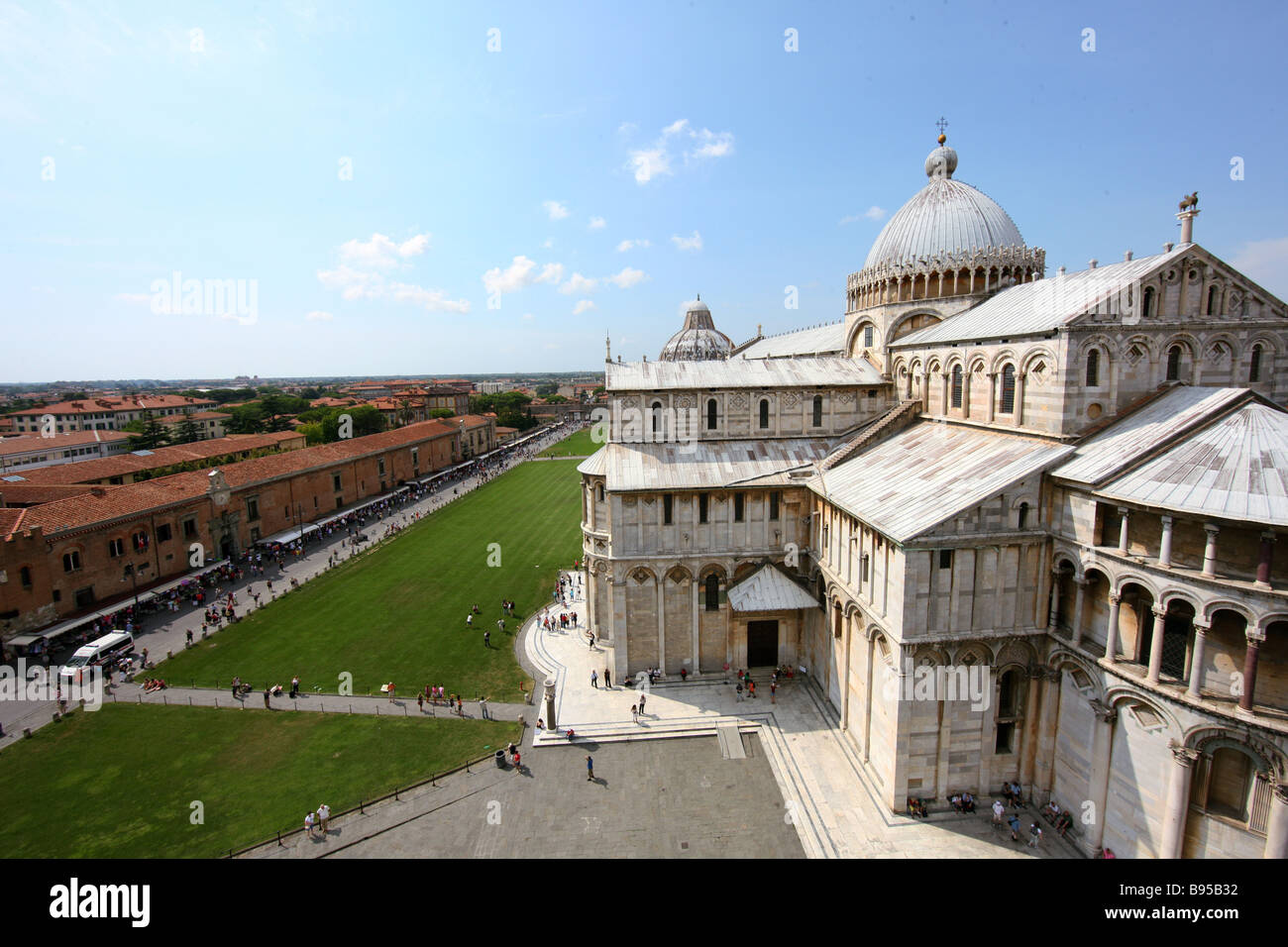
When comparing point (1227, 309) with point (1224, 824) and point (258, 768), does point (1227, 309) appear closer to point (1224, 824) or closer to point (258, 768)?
point (1224, 824)

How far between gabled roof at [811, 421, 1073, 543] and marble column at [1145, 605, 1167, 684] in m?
4.72

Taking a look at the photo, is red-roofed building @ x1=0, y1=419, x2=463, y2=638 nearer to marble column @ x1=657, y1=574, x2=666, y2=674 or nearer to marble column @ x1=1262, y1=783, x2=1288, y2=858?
marble column @ x1=657, y1=574, x2=666, y2=674

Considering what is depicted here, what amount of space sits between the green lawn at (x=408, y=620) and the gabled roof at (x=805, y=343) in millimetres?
22693

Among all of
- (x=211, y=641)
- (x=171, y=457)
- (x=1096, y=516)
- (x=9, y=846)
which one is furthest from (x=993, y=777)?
(x=171, y=457)

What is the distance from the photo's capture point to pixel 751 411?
30.6 meters

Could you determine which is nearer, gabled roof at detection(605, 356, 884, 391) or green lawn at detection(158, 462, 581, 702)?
green lawn at detection(158, 462, 581, 702)

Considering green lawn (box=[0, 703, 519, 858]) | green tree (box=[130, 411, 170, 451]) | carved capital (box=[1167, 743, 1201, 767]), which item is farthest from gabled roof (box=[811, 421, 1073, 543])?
green tree (box=[130, 411, 170, 451])

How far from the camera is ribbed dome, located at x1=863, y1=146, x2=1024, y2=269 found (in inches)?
1158

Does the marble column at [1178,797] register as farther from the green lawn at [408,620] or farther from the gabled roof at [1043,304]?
the green lawn at [408,620]

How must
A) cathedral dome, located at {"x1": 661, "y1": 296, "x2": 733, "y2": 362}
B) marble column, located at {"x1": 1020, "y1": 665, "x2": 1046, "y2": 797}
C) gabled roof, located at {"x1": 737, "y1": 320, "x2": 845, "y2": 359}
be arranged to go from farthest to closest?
cathedral dome, located at {"x1": 661, "y1": 296, "x2": 733, "y2": 362}
gabled roof, located at {"x1": 737, "y1": 320, "x2": 845, "y2": 359}
marble column, located at {"x1": 1020, "y1": 665, "x2": 1046, "y2": 797}

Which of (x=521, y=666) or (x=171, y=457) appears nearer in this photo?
(x=521, y=666)

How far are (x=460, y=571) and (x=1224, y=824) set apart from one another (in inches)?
1521

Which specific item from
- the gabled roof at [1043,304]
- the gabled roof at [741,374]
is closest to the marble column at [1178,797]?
the gabled roof at [1043,304]

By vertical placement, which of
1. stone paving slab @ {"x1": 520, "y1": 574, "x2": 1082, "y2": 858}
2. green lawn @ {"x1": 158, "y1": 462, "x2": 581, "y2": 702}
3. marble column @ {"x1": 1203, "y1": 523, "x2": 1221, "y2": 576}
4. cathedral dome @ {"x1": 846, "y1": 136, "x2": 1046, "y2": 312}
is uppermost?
cathedral dome @ {"x1": 846, "y1": 136, "x2": 1046, "y2": 312}
